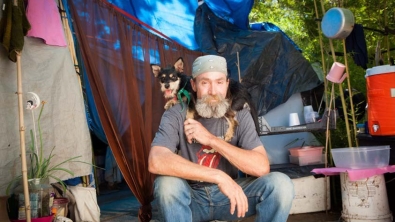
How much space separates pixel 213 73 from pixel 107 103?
1467 mm

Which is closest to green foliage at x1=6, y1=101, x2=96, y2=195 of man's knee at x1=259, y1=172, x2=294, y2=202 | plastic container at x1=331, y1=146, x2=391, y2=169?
man's knee at x1=259, y1=172, x2=294, y2=202

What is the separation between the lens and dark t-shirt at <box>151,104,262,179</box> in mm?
2697

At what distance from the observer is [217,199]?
2.58m

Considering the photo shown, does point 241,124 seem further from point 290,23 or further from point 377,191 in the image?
point 290,23

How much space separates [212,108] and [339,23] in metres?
2.08

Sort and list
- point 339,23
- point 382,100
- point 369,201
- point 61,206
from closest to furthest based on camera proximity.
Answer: point 61,206 → point 369,201 → point 382,100 → point 339,23

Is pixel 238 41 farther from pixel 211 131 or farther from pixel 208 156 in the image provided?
pixel 208 156

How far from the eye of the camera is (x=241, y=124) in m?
2.79

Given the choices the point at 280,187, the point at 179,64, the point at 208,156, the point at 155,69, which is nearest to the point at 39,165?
the point at 208,156

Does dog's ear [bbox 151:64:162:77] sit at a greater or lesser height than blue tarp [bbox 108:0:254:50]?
lesser

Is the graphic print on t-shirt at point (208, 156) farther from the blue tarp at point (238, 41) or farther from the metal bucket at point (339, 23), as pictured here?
the blue tarp at point (238, 41)

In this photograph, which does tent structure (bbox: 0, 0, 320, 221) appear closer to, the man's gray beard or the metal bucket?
the metal bucket

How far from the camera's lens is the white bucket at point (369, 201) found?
3621 millimetres

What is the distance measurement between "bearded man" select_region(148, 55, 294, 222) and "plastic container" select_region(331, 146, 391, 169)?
1414 mm
